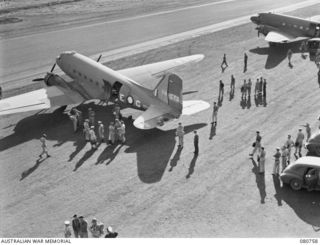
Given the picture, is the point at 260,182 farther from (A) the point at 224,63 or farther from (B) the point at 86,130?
(A) the point at 224,63

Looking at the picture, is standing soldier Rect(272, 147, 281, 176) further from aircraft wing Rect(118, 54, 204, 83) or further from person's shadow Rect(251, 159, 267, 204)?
aircraft wing Rect(118, 54, 204, 83)

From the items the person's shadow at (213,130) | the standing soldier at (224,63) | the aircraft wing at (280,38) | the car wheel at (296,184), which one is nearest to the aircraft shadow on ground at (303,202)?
the car wheel at (296,184)

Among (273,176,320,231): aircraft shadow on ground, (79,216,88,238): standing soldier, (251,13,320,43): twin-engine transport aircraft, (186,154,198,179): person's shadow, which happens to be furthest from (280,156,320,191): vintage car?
(251,13,320,43): twin-engine transport aircraft

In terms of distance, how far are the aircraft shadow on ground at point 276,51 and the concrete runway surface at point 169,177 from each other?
5.08m

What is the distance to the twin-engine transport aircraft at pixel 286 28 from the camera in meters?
45.2

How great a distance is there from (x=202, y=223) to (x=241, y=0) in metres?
72.8

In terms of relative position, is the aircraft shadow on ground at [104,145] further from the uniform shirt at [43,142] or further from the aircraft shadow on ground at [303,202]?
the aircraft shadow on ground at [303,202]

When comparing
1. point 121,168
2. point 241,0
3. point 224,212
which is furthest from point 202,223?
point 241,0

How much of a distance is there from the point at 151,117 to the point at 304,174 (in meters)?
9.66

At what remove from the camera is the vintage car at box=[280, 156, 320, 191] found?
65.5ft

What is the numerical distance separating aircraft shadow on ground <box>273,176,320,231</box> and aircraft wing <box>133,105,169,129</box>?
7906mm

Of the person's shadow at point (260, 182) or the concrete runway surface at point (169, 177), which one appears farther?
the person's shadow at point (260, 182)

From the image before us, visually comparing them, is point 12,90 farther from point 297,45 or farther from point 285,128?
point 297,45

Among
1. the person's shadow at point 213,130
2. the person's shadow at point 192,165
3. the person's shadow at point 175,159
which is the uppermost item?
the person's shadow at point 213,130
